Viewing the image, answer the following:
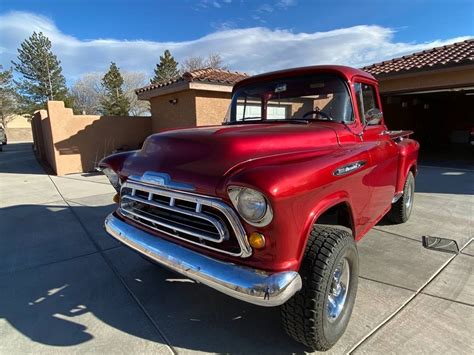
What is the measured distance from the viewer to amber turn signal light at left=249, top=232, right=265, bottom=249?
6.25 ft

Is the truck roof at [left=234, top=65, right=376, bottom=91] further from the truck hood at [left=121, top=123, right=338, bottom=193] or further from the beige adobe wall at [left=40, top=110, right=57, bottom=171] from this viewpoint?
the beige adobe wall at [left=40, top=110, right=57, bottom=171]

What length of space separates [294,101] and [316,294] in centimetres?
227

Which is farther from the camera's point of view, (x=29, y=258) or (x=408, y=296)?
(x=29, y=258)

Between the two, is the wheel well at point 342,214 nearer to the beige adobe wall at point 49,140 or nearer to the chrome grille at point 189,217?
the chrome grille at point 189,217

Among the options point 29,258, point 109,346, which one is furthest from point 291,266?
point 29,258

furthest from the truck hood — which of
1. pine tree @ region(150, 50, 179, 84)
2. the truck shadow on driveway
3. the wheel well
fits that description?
pine tree @ region(150, 50, 179, 84)

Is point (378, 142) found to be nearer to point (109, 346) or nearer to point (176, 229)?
point (176, 229)

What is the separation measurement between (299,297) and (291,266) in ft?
0.95

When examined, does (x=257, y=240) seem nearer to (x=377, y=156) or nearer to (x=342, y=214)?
(x=342, y=214)

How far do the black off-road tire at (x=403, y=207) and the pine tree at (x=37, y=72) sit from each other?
48.4 meters

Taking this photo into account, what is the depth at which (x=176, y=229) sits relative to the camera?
2275 mm

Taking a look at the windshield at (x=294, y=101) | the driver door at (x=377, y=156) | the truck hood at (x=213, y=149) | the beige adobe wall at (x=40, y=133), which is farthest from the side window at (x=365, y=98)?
the beige adobe wall at (x=40, y=133)

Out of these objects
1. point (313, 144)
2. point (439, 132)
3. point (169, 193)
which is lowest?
point (439, 132)

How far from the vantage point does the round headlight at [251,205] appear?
1845mm
